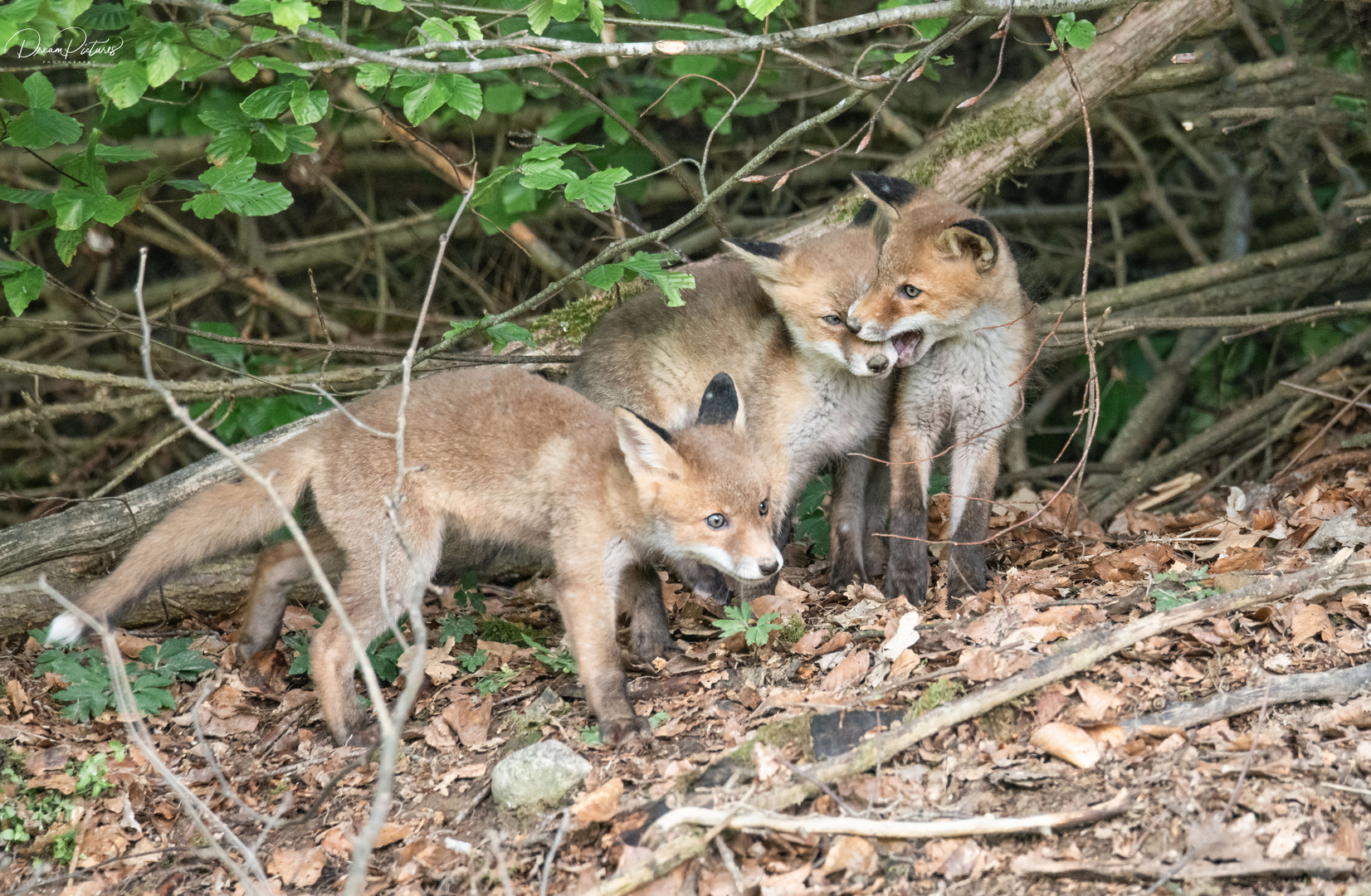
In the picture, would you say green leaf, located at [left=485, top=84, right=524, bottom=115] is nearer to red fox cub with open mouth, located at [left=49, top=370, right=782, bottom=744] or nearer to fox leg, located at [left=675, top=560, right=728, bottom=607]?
red fox cub with open mouth, located at [left=49, top=370, right=782, bottom=744]

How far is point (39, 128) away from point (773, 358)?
135 inches

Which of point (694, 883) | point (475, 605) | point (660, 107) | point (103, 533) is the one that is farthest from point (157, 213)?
point (694, 883)

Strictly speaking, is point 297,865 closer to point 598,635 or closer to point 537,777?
point 537,777

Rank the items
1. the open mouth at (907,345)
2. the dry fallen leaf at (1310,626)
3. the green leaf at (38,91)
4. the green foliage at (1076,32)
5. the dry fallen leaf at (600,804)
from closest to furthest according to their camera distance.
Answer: the dry fallen leaf at (600,804), the dry fallen leaf at (1310,626), the green leaf at (38,91), the green foliage at (1076,32), the open mouth at (907,345)

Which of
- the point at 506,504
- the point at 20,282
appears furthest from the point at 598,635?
the point at 20,282

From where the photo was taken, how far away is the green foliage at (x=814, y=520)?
6.42m

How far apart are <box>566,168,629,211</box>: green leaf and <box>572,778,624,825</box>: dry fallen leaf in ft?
7.79

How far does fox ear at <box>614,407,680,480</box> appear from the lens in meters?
4.38

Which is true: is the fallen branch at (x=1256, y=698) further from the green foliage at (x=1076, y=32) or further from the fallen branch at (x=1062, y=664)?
the green foliage at (x=1076, y=32)

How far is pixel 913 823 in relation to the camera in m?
3.39

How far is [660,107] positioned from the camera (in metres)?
7.16

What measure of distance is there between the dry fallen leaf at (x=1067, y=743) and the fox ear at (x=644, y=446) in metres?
1.73
